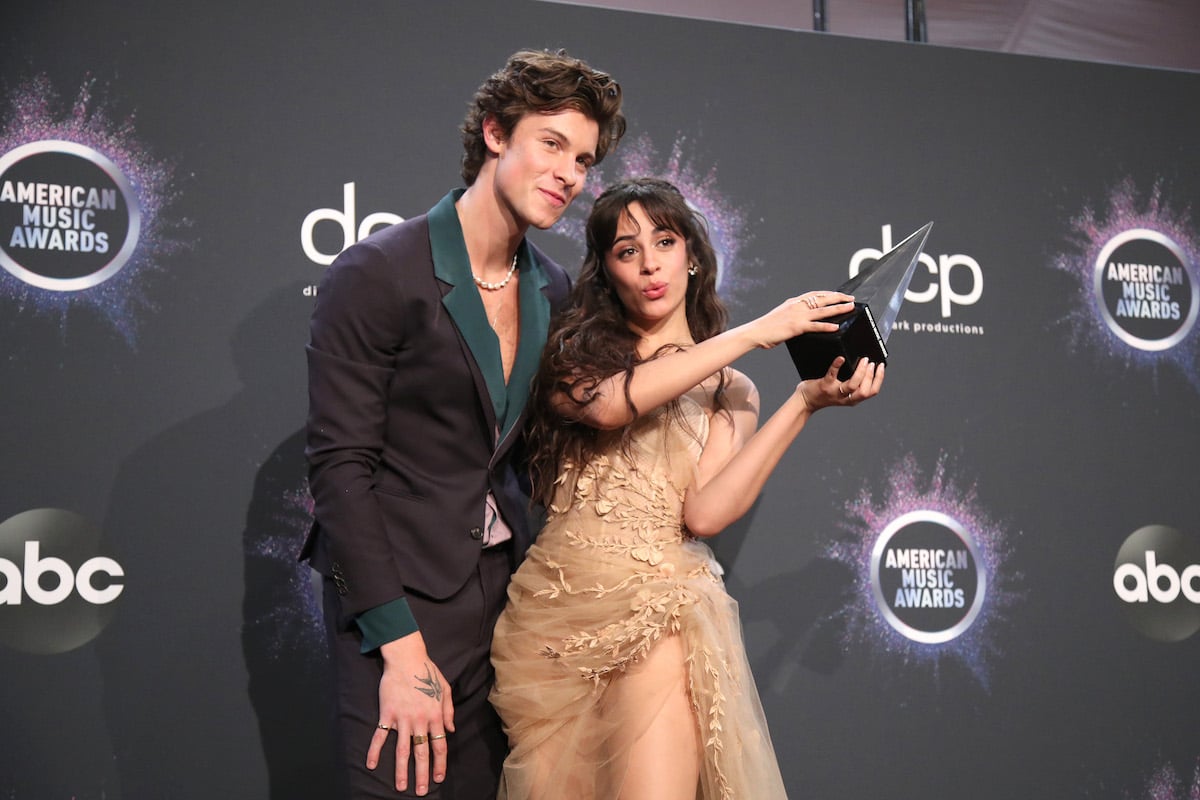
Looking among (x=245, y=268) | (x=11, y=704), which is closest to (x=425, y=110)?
(x=245, y=268)

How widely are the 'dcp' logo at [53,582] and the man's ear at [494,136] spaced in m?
1.39

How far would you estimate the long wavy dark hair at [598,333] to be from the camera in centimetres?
244

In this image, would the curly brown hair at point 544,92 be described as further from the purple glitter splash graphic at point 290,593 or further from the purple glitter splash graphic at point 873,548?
the purple glitter splash graphic at point 873,548

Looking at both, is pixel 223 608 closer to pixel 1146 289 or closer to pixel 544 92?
pixel 544 92

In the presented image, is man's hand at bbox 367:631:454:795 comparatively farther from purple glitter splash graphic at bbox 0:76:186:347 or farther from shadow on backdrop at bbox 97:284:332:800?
purple glitter splash graphic at bbox 0:76:186:347

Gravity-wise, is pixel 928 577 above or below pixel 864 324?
below

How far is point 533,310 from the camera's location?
99.0 inches

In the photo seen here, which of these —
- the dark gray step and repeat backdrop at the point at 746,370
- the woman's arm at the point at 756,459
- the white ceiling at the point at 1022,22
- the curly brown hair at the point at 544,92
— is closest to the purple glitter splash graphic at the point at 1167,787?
the dark gray step and repeat backdrop at the point at 746,370

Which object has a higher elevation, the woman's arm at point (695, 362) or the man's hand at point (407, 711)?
the woman's arm at point (695, 362)

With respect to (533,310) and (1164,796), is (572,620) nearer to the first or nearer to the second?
(533,310)

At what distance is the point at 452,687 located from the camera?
242 centimetres

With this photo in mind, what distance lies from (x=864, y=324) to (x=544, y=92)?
2.62 feet

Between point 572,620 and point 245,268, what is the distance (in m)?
1.37

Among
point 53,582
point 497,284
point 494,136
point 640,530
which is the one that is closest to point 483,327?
point 497,284
